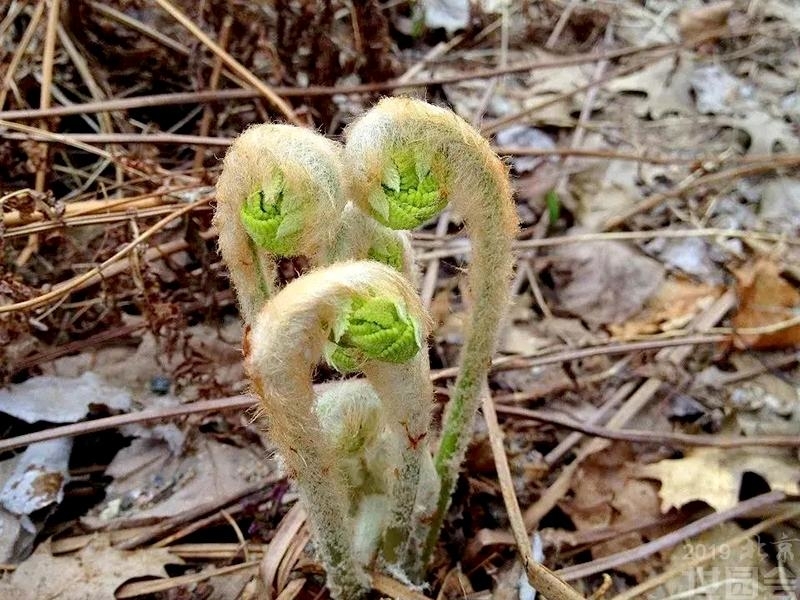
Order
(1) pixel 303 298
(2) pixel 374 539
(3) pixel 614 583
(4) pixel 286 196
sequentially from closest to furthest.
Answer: (1) pixel 303 298, (4) pixel 286 196, (2) pixel 374 539, (3) pixel 614 583

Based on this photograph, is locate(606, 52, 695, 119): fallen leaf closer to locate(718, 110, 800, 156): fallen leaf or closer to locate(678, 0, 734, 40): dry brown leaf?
locate(718, 110, 800, 156): fallen leaf

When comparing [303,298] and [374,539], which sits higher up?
[303,298]

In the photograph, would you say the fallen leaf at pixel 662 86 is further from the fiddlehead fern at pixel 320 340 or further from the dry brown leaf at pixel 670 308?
the fiddlehead fern at pixel 320 340

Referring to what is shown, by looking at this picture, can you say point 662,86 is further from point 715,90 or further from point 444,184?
point 444,184

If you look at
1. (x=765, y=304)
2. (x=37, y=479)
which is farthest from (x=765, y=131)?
(x=37, y=479)

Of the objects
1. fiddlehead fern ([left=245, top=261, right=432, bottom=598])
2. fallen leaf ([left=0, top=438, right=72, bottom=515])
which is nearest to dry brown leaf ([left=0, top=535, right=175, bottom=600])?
fallen leaf ([left=0, top=438, right=72, bottom=515])

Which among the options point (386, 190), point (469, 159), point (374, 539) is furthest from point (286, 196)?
point (374, 539)

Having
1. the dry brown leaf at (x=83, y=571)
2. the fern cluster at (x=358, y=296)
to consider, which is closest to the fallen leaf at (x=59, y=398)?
the dry brown leaf at (x=83, y=571)

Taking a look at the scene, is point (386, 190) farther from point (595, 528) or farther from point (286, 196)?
point (595, 528)

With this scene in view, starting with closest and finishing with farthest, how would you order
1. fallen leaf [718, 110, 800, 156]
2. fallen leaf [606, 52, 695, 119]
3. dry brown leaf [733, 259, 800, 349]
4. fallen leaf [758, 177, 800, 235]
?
dry brown leaf [733, 259, 800, 349] → fallen leaf [758, 177, 800, 235] → fallen leaf [718, 110, 800, 156] → fallen leaf [606, 52, 695, 119]
